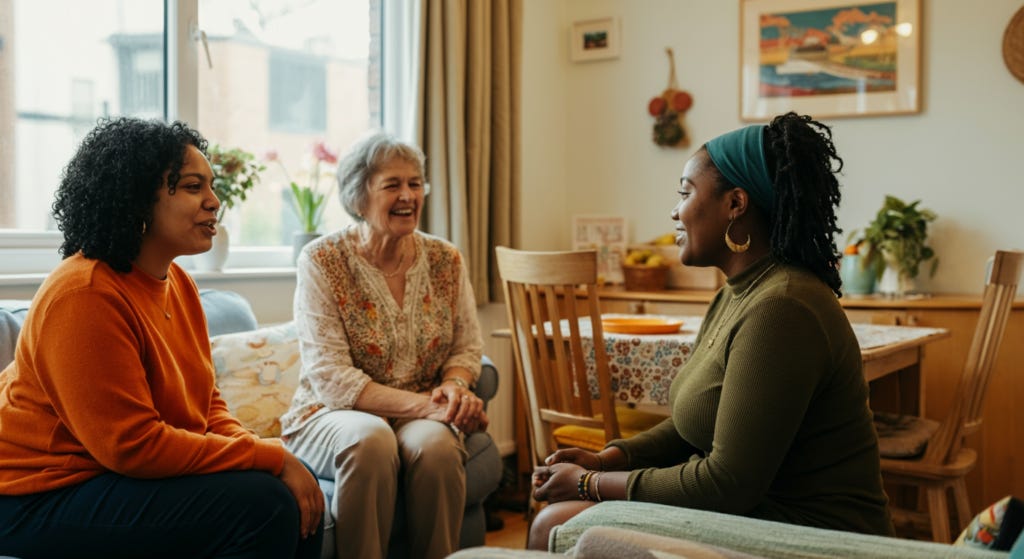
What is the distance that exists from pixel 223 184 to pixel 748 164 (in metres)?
1.76

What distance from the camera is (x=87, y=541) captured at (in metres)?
1.64

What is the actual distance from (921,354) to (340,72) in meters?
2.24

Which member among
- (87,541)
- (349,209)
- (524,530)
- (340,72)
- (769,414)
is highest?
(340,72)

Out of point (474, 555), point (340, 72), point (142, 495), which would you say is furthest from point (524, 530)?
point (474, 555)

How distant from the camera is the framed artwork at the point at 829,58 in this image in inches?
148

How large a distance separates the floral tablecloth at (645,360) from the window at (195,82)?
1273mm

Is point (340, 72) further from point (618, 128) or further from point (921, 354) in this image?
point (921, 354)

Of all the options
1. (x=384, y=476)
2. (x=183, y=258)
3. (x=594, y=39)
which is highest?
(x=594, y=39)

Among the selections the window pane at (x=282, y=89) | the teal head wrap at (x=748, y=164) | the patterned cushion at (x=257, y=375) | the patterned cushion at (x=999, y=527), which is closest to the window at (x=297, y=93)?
the window pane at (x=282, y=89)

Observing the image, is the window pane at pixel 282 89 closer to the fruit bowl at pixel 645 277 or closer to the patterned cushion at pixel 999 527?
the fruit bowl at pixel 645 277

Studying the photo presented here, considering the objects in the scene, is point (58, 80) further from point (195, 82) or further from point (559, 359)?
point (559, 359)

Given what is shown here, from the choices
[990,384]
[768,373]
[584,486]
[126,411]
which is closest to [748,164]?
[768,373]

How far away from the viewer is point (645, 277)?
12.8ft

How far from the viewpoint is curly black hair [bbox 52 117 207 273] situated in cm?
173
